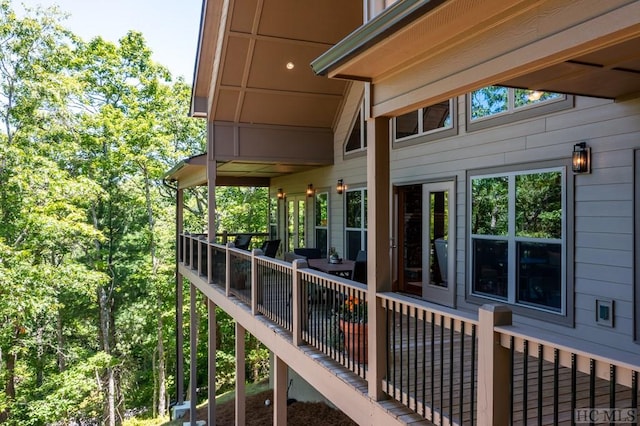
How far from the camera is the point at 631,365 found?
1.93 metres

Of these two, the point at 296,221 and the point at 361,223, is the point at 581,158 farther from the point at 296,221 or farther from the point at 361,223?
the point at 296,221

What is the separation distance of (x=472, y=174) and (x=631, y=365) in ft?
14.4

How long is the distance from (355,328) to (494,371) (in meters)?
1.70

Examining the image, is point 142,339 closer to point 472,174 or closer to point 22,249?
point 22,249

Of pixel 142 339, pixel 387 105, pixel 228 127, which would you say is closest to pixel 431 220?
pixel 387 105

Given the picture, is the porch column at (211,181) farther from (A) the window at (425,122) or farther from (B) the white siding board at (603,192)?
(B) the white siding board at (603,192)

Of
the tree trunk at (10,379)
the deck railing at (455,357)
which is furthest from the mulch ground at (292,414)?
the tree trunk at (10,379)

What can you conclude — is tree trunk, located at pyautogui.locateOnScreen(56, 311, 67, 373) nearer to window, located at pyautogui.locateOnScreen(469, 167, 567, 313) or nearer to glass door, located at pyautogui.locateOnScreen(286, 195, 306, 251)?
glass door, located at pyautogui.locateOnScreen(286, 195, 306, 251)

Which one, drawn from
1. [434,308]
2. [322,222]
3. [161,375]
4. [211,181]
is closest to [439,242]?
[434,308]

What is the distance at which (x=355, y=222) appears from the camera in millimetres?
9469

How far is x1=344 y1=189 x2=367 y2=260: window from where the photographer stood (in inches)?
358

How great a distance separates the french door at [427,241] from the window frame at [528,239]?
0.32 metres

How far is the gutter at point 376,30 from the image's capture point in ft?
8.77

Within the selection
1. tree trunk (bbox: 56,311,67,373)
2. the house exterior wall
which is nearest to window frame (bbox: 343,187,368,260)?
the house exterior wall
